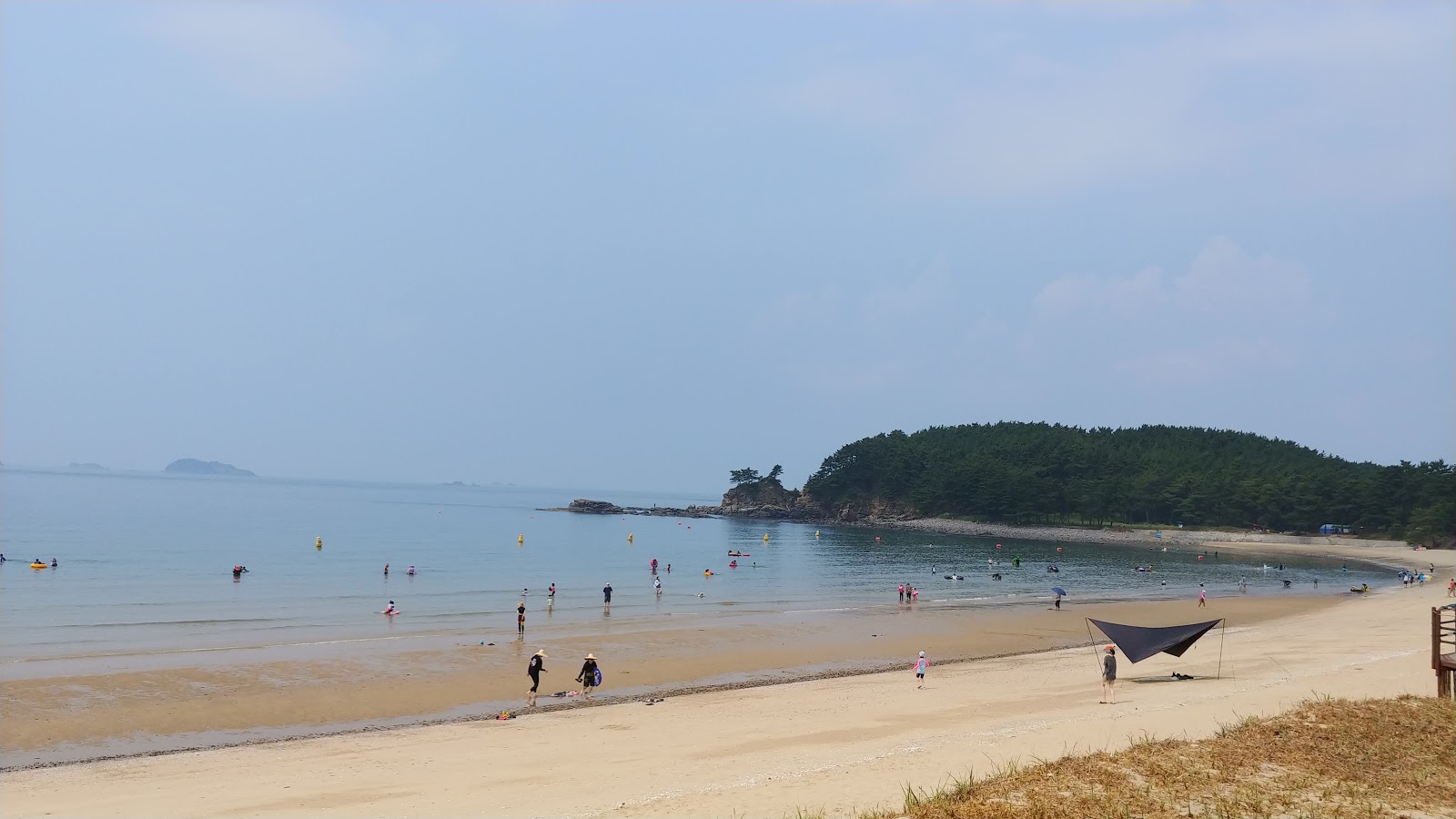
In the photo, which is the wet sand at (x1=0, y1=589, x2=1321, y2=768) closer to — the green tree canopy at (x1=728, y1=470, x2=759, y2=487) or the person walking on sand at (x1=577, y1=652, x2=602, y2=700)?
the person walking on sand at (x1=577, y1=652, x2=602, y2=700)

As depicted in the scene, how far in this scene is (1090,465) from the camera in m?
135

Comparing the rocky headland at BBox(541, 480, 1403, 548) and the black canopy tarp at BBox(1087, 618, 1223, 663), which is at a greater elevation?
the black canopy tarp at BBox(1087, 618, 1223, 663)

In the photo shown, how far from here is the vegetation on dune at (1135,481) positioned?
10469 centimetres

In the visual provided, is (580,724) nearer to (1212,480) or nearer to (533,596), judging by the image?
(533,596)

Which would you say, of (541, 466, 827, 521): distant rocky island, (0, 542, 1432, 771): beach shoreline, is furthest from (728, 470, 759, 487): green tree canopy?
(0, 542, 1432, 771): beach shoreline

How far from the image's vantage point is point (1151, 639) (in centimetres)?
2445

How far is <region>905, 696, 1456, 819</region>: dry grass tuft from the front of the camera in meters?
10.2

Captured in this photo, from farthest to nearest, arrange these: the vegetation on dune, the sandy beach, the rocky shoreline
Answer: the rocky shoreline → the vegetation on dune → the sandy beach

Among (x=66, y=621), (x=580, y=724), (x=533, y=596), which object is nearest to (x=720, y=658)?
(x=580, y=724)

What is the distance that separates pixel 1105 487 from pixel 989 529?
16.9 metres

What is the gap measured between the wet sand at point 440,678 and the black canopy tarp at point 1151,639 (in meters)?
8.05

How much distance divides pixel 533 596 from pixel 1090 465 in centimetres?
10776

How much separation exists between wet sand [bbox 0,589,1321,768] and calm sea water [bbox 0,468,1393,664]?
4.75 meters

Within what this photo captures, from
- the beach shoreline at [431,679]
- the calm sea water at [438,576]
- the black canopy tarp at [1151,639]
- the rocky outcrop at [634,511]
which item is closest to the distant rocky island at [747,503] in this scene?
the rocky outcrop at [634,511]
